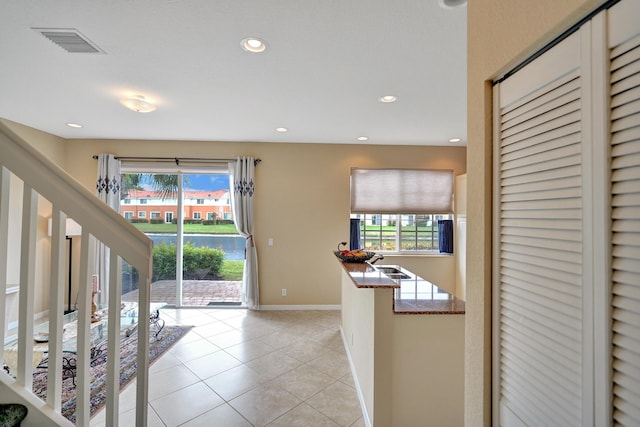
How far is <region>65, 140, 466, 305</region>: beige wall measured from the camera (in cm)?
452

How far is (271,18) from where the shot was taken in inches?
65.7

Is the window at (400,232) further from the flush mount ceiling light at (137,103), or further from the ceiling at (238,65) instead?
the flush mount ceiling light at (137,103)

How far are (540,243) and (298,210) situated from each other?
390 cm

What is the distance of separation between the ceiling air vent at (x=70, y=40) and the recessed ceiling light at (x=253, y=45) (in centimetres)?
104

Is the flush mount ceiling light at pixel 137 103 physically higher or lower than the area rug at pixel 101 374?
higher

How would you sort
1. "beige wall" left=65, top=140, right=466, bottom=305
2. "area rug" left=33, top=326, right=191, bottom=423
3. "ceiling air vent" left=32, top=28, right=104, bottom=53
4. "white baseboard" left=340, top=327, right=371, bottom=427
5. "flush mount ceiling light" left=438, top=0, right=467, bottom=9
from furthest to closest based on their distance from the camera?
"beige wall" left=65, top=140, right=466, bottom=305 < "area rug" left=33, top=326, right=191, bottom=423 < "white baseboard" left=340, top=327, right=371, bottom=427 < "ceiling air vent" left=32, top=28, right=104, bottom=53 < "flush mount ceiling light" left=438, top=0, right=467, bottom=9

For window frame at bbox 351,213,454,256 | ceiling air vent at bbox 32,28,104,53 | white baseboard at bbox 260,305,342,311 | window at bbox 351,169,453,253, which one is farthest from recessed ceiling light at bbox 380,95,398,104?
white baseboard at bbox 260,305,342,311

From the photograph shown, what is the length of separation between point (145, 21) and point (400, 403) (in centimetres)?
288

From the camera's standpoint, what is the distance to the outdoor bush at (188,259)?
4.57 metres

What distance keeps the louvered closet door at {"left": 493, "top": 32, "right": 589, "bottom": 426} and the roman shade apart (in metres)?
3.70

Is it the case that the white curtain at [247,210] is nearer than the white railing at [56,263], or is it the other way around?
the white railing at [56,263]

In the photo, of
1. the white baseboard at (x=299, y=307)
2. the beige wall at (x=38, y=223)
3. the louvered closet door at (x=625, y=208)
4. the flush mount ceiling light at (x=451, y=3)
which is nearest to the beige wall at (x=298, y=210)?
the white baseboard at (x=299, y=307)

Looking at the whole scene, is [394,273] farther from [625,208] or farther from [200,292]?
[200,292]

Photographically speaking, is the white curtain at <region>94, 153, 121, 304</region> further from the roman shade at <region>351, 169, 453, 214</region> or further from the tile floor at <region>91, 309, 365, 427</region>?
the roman shade at <region>351, 169, 453, 214</region>
